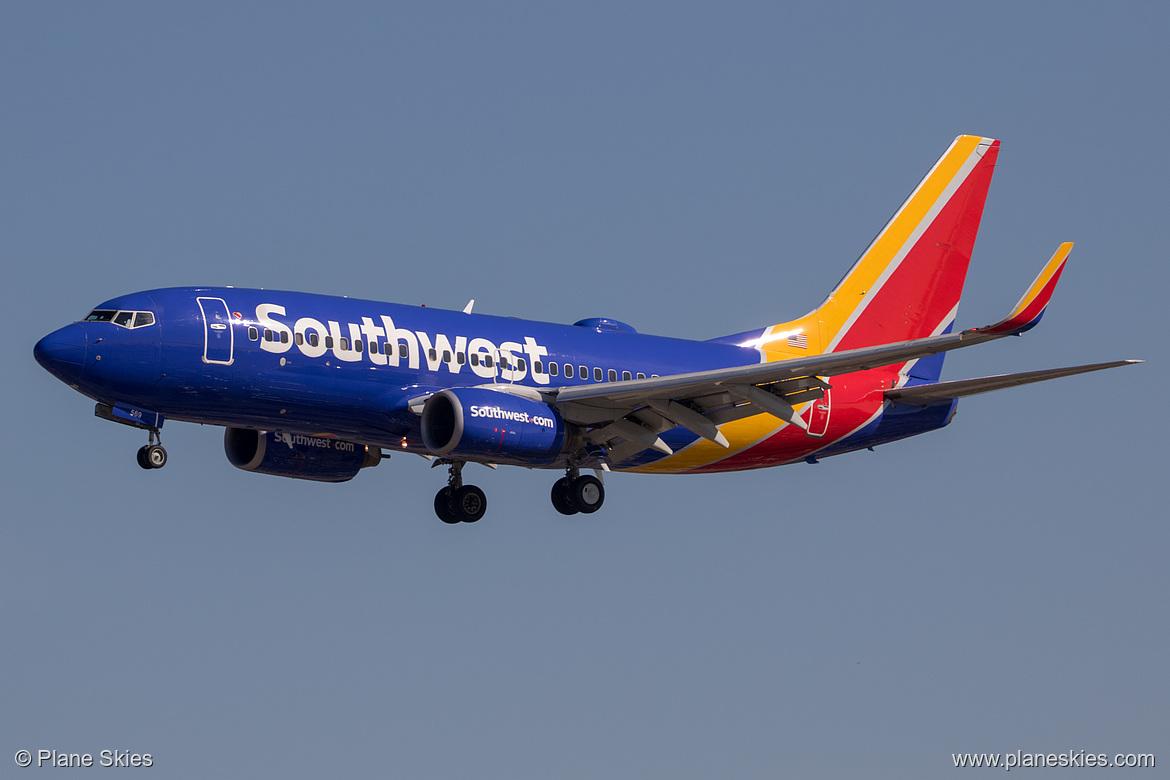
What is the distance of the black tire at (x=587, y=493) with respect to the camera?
41656mm

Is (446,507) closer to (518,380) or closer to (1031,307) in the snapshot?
(518,380)

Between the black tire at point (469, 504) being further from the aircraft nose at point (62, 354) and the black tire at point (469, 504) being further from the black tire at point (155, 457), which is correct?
the aircraft nose at point (62, 354)

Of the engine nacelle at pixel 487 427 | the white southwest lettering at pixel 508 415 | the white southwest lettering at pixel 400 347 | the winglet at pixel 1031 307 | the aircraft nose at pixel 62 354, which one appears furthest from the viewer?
the white southwest lettering at pixel 508 415

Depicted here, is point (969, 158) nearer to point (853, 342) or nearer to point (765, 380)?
point (853, 342)

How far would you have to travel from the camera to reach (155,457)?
1473 inches

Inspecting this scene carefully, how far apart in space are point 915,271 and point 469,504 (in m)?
15.9

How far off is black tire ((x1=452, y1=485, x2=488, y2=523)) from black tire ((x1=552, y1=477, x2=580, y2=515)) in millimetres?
3436

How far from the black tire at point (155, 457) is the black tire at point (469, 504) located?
9.55m

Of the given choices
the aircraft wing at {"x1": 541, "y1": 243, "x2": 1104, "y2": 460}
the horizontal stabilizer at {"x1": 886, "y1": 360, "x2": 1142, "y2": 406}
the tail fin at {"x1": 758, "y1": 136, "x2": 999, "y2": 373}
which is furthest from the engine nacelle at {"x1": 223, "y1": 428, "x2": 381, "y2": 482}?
the horizontal stabilizer at {"x1": 886, "y1": 360, "x2": 1142, "y2": 406}

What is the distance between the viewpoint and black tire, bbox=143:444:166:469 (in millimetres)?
37281

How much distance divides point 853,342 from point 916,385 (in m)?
2.54

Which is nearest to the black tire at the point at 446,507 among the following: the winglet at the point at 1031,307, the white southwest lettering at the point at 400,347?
the white southwest lettering at the point at 400,347

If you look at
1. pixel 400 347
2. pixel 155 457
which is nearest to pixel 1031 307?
pixel 400 347

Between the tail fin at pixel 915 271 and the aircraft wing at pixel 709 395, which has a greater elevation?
the tail fin at pixel 915 271
